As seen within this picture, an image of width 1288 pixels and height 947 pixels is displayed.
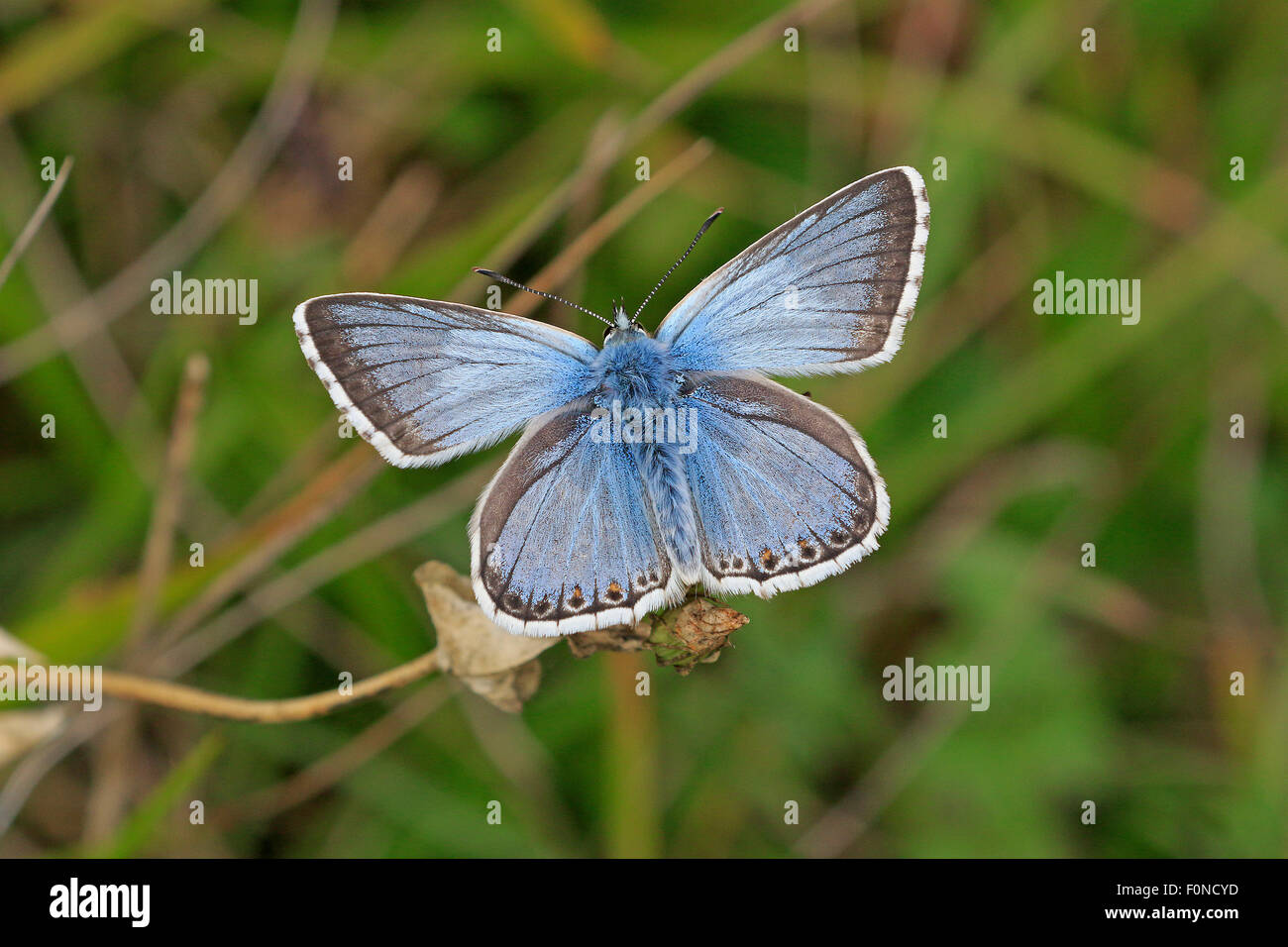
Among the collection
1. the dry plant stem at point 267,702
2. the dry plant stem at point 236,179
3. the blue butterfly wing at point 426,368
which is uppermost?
the dry plant stem at point 236,179

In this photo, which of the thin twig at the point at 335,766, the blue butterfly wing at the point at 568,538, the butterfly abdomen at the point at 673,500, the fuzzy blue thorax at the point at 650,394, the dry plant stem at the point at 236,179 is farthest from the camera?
the dry plant stem at the point at 236,179

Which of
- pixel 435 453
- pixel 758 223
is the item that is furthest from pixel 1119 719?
pixel 435 453

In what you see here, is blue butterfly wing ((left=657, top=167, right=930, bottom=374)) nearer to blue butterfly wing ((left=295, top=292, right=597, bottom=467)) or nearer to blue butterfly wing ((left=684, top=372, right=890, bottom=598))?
blue butterfly wing ((left=684, top=372, right=890, bottom=598))

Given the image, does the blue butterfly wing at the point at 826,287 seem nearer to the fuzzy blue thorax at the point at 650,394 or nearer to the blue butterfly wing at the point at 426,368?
the fuzzy blue thorax at the point at 650,394

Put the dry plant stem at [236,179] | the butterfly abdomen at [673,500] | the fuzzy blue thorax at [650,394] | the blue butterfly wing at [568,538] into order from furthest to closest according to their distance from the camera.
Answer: the dry plant stem at [236,179] → the fuzzy blue thorax at [650,394] → the butterfly abdomen at [673,500] → the blue butterfly wing at [568,538]

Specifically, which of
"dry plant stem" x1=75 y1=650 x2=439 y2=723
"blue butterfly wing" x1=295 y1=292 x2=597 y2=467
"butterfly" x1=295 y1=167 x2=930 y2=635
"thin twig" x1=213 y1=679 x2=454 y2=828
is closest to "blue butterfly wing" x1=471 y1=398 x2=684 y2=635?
"butterfly" x1=295 y1=167 x2=930 y2=635

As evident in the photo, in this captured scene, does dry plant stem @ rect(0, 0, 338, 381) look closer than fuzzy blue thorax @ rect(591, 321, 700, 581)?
No

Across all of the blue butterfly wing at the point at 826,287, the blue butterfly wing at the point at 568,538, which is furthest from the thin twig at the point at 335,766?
the blue butterfly wing at the point at 826,287
